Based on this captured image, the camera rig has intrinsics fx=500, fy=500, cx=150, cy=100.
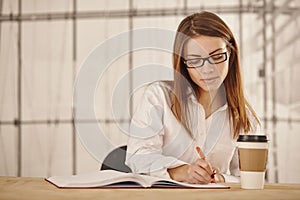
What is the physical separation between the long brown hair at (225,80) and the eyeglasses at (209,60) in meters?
0.07

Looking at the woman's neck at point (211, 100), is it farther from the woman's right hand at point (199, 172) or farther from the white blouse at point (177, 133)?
the woman's right hand at point (199, 172)

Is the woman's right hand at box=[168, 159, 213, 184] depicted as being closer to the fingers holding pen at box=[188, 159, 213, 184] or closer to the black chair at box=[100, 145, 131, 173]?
the fingers holding pen at box=[188, 159, 213, 184]

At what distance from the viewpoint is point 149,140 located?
67.1 inches

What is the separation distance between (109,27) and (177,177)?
2084mm

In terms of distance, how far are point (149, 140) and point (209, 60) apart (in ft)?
1.11

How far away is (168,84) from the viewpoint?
188cm

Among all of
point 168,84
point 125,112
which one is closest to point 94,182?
point 168,84

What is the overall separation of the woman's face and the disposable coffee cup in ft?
1.47

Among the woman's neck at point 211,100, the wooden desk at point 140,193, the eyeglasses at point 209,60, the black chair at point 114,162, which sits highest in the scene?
the eyeglasses at point 209,60

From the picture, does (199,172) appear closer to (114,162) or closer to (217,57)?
(217,57)

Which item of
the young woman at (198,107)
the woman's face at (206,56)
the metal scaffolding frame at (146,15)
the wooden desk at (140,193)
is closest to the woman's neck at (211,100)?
the young woman at (198,107)

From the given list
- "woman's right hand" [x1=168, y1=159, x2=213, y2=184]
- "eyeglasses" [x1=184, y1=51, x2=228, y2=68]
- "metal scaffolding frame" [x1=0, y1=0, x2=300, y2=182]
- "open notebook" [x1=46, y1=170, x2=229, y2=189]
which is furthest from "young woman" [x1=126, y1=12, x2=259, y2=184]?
"metal scaffolding frame" [x1=0, y1=0, x2=300, y2=182]

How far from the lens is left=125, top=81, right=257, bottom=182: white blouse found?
1.73 m

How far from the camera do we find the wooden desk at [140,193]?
113 centimetres
